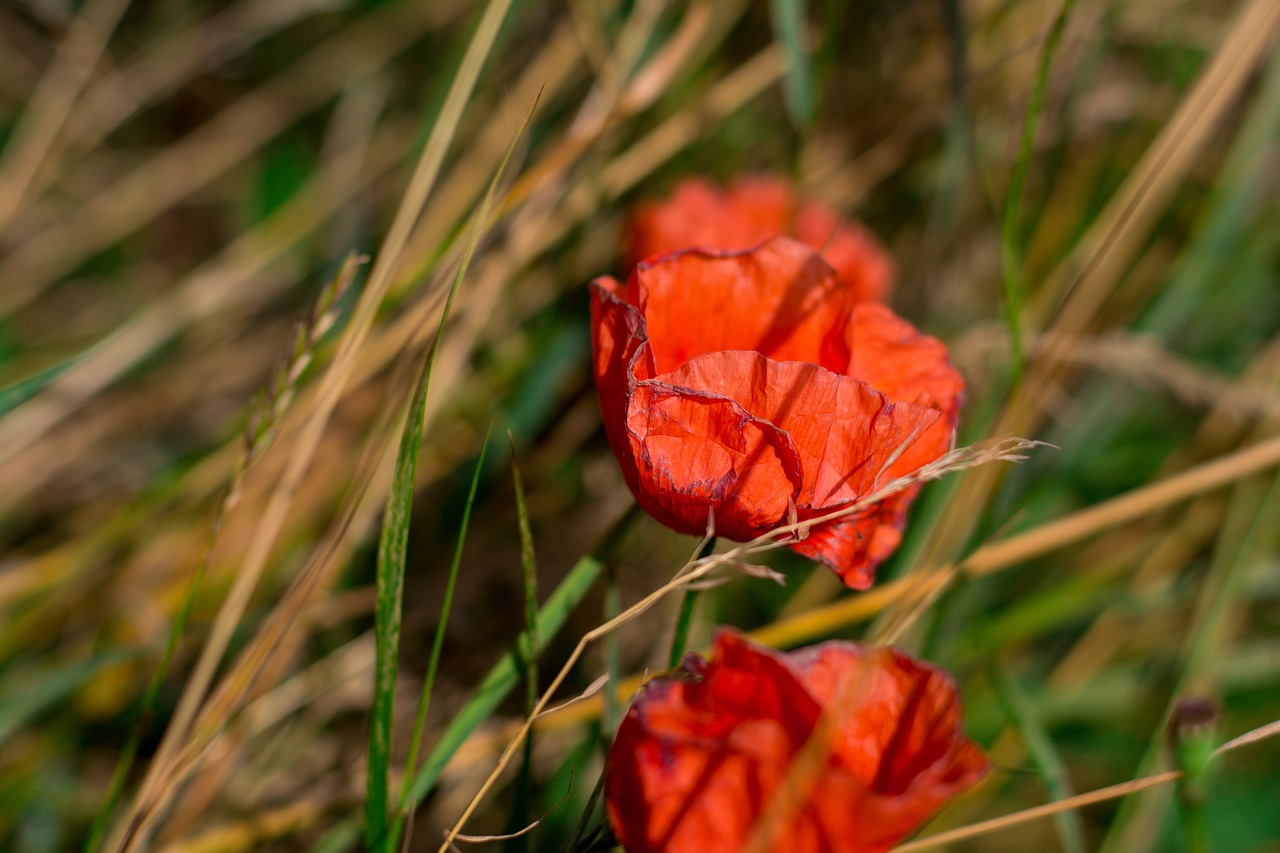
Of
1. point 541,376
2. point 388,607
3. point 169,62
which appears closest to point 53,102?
point 169,62

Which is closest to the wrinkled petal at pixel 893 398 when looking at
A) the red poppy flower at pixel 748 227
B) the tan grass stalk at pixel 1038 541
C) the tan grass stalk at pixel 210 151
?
the tan grass stalk at pixel 1038 541

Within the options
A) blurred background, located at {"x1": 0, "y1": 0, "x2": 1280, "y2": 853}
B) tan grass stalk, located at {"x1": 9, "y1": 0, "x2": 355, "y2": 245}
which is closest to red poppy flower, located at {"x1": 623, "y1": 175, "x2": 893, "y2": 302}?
blurred background, located at {"x1": 0, "y1": 0, "x2": 1280, "y2": 853}

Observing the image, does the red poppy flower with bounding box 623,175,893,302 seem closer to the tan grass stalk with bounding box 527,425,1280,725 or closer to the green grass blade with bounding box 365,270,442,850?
the tan grass stalk with bounding box 527,425,1280,725

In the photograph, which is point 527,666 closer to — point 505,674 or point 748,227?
point 505,674

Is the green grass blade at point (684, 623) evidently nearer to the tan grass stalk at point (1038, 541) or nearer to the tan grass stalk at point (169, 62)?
the tan grass stalk at point (1038, 541)

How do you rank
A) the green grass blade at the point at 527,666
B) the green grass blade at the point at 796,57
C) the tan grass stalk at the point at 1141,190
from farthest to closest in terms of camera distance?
the green grass blade at the point at 796,57 → the tan grass stalk at the point at 1141,190 → the green grass blade at the point at 527,666

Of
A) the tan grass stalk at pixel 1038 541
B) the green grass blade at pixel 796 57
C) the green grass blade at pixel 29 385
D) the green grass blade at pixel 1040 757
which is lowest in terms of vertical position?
the green grass blade at pixel 1040 757

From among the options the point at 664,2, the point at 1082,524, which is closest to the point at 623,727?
the point at 1082,524
